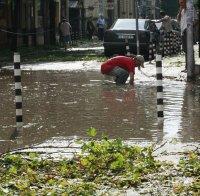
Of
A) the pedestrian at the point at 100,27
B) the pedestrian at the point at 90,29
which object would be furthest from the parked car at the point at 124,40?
the pedestrian at the point at 90,29

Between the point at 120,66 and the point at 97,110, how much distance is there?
14.0ft

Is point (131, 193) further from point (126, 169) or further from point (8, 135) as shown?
point (8, 135)

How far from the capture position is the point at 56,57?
31703 millimetres

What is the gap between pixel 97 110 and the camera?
1329 cm

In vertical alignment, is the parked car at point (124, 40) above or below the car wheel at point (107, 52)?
above

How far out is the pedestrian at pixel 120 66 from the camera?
17.2m

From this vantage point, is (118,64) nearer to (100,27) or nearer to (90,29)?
(100,27)

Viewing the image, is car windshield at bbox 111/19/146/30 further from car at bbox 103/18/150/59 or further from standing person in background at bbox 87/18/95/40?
standing person in background at bbox 87/18/95/40

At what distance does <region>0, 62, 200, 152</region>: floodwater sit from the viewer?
34.8 feet

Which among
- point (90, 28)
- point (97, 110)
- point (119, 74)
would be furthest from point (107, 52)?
point (90, 28)

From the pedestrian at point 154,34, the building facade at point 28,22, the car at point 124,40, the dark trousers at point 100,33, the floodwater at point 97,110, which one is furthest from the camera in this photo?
the dark trousers at point 100,33

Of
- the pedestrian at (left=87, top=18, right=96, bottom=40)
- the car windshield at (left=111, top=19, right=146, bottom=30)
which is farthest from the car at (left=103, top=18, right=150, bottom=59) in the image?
the pedestrian at (left=87, top=18, right=96, bottom=40)

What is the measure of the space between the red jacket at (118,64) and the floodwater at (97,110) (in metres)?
0.45

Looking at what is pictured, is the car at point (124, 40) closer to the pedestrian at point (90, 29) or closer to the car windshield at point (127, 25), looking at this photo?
the car windshield at point (127, 25)
